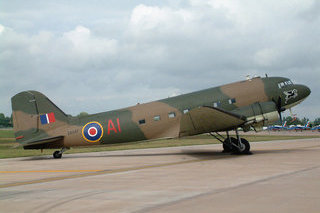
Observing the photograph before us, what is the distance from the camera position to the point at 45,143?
20125 mm

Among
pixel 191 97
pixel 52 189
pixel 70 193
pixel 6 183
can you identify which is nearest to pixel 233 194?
pixel 70 193

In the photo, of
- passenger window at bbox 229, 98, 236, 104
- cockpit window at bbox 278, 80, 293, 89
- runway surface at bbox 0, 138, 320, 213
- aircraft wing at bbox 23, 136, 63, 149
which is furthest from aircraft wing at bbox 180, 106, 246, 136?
aircraft wing at bbox 23, 136, 63, 149

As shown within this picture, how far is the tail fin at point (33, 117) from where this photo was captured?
2030 cm

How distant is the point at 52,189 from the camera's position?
29.9 feet

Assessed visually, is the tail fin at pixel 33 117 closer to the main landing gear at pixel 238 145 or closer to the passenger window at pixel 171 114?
the passenger window at pixel 171 114

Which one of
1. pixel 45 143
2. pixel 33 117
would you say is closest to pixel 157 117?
pixel 45 143

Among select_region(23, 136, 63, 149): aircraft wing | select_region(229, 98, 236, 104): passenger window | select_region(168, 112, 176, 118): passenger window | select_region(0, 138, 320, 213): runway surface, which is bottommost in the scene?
select_region(0, 138, 320, 213): runway surface

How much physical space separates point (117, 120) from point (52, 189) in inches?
423

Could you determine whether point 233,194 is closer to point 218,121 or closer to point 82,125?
point 218,121

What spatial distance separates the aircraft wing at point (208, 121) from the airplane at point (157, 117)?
0.06 m

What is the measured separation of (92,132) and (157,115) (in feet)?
14.1

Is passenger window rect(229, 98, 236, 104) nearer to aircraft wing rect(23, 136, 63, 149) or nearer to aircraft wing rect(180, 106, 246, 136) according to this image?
aircraft wing rect(180, 106, 246, 136)

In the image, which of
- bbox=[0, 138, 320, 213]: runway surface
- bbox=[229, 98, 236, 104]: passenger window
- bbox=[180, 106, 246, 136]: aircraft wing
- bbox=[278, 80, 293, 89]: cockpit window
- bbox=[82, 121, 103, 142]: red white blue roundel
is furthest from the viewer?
bbox=[82, 121, 103, 142]: red white blue roundel

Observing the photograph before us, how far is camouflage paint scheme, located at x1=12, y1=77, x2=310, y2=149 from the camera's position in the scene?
18.0 m
